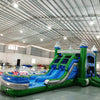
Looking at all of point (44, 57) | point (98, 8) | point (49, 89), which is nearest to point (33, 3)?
point (98, 8)

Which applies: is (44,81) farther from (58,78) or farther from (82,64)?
(82,64)

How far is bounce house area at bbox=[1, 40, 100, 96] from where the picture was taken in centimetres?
452

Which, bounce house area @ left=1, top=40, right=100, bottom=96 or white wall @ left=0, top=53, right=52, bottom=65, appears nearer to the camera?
bounce house area @ left=1, top=40, right=100, bottom=96

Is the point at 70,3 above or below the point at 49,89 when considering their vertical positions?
above

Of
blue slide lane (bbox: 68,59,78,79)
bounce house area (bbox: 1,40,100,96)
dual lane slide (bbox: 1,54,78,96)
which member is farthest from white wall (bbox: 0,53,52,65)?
blue slide lane (bbox: 68,59,78,79)

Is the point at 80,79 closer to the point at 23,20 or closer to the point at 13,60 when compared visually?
the point at 23,20

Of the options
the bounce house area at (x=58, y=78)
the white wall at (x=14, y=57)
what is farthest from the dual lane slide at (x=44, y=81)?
the white wall at (x=14, y=57)

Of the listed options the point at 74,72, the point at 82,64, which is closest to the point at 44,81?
the point at 74,72

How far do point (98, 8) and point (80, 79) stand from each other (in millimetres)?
5206

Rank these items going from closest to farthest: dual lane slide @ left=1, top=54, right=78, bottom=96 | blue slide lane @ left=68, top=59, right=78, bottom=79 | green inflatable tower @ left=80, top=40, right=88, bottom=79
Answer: dual lane slide @ left=1, top=54, right=78, bottom=96
blue slide lane @ left=68, top=59, right=78, bottom=79
green inflatable tower @ left=80, top=40, right=88, bottom=79

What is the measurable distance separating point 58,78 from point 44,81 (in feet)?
2.89

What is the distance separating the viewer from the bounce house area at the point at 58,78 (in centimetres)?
452

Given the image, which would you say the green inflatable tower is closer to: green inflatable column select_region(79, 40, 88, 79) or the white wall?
green inflatable column select_region(79, 40, 88, 79)

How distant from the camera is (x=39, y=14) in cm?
1002
